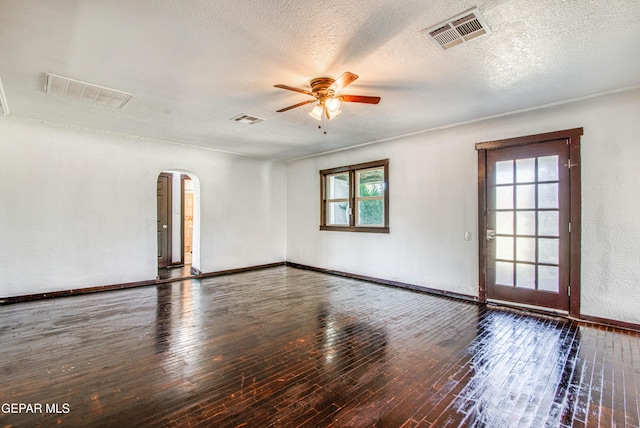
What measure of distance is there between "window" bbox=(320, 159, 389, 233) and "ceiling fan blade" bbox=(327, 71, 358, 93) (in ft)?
10.1

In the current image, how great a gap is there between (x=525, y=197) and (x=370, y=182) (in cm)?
279

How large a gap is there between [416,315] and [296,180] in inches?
191

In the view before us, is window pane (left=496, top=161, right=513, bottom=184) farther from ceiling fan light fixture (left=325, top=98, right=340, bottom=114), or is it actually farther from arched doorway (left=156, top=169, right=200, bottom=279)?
arched doorway (left=156, top=169, right=200, bottom=279)

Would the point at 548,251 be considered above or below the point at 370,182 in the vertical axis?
below

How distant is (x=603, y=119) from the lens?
12.1 ft

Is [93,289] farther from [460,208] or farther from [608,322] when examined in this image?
[608,322]

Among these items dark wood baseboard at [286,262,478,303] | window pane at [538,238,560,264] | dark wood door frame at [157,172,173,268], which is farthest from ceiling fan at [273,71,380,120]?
dark wood door frame at [157,172,173,268]

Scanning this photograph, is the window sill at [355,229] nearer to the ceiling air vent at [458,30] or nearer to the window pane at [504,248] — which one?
the window pane at [504,248]

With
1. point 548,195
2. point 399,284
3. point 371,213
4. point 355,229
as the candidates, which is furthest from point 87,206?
point 548,195

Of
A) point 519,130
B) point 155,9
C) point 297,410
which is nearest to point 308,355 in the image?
point 297,410

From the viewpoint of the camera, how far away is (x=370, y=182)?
6.33 meters

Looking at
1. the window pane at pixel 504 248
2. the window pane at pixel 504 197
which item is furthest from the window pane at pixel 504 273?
the window pane at pixel 504 197

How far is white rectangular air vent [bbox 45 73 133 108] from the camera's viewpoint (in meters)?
3.27

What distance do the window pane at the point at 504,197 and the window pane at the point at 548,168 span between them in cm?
41
